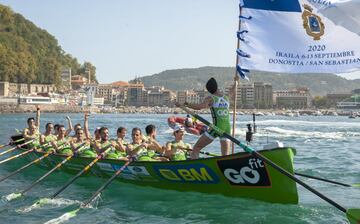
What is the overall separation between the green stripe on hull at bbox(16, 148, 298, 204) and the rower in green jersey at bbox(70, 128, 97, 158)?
207cm

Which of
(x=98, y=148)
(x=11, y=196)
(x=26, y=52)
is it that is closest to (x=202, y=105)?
(x=98, y=148)

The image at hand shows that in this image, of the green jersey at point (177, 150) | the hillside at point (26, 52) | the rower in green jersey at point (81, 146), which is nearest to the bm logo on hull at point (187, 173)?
the green jersey at point (177, 150)

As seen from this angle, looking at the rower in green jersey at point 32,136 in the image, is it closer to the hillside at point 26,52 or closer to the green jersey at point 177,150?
the green jersey at point 177,150

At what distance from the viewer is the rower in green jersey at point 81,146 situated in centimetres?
1365

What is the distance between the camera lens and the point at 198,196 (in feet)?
35.0

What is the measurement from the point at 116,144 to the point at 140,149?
4.23 ft

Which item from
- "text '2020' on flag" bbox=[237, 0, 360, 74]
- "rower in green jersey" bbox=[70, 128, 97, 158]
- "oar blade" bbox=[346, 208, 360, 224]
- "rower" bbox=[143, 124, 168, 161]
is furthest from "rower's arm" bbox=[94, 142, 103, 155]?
"oar blade" bbox=[346, 208, 360, 224]

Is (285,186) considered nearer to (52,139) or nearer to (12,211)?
(12,211)

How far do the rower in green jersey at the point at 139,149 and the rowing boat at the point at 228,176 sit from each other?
12.3 inches

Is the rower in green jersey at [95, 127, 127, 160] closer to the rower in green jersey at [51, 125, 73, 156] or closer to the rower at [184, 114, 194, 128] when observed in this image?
the rower in green jersey at [51, 125, 73, 156]

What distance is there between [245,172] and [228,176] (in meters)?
0.45

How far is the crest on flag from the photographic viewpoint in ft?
33.0

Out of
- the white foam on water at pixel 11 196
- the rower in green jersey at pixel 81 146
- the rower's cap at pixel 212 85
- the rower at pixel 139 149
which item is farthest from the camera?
the rower in green jersey at pixel 81 146

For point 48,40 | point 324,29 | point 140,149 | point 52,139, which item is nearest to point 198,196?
point 140,149
